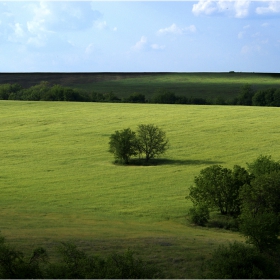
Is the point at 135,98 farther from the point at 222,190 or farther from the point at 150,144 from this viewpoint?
the point at 222,190

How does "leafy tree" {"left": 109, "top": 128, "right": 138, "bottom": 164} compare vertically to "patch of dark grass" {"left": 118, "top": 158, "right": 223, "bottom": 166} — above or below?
above

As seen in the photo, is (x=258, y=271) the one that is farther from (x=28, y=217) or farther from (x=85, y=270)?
(x=28, y=217)

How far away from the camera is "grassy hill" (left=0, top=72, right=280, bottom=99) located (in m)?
121

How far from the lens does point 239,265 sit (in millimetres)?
19734

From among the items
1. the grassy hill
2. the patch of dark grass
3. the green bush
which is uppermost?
the grassy hill

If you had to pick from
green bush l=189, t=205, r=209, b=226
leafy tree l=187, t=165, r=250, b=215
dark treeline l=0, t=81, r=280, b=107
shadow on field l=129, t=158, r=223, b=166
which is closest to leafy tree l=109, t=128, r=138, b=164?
shadow on field l=129, t=158, r=223, b=166

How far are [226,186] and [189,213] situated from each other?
2.63m

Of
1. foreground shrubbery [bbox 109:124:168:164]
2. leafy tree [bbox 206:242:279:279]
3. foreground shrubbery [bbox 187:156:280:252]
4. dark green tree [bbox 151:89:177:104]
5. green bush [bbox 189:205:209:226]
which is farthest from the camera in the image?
dark green tree [bbox 151:89:177:104]

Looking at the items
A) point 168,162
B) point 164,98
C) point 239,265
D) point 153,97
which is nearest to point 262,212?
point 239,265

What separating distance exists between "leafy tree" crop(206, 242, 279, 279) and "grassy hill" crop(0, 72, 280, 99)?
305ft

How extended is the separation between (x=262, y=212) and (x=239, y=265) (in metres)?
6.69

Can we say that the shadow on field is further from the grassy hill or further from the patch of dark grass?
the grassy hill

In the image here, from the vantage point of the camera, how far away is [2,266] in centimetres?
1855

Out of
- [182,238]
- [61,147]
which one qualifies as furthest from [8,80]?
[182,238]
